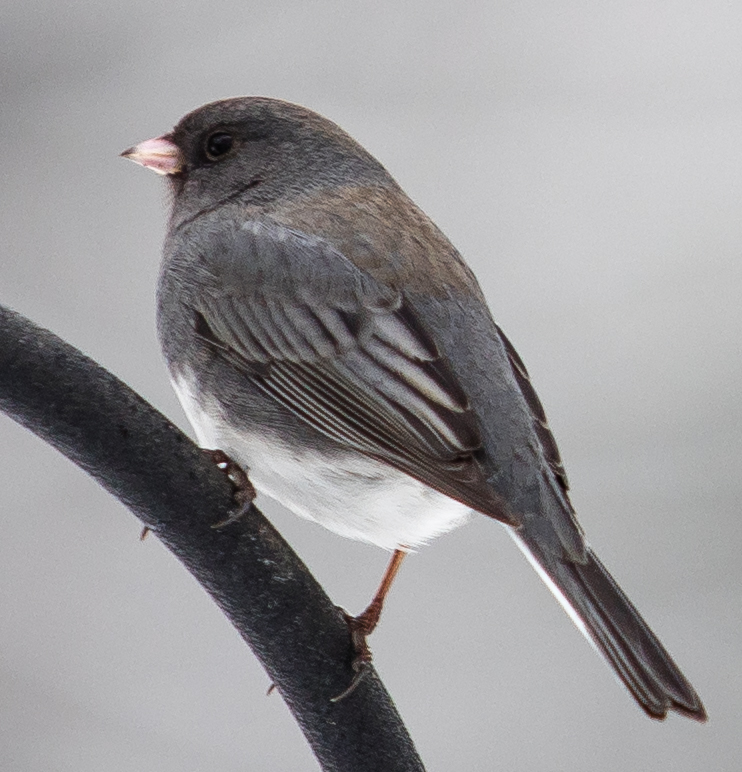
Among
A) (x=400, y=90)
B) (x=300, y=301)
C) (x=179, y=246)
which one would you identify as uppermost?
(x=400, y=90)

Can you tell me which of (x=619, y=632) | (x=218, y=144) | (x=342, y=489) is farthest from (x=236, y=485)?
(x=218, y=144)

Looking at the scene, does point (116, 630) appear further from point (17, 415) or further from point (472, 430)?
point (17, 415)

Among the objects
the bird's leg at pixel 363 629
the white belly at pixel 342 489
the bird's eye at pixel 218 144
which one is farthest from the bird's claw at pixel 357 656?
the bird's eye at pixel 218 144

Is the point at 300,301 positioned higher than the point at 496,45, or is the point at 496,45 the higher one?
the point at 496,45

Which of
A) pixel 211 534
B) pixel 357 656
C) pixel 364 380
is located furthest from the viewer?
pixel 364 380

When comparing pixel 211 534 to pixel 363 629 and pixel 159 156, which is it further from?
pixel 159 156

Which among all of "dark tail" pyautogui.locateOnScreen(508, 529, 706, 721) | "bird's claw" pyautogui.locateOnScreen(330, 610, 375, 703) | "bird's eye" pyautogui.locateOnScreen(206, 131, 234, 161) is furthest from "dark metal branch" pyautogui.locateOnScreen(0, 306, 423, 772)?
"bird's eye" pyautogui.locateOnScreen(206, 131, 234, 161)

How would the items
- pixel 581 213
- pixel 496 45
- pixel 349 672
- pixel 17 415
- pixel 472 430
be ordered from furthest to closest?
1. pixel 496 45
2. pixel 581 213
3. pixel 472 430
4. pixel 349 672
5. pixel 17 415

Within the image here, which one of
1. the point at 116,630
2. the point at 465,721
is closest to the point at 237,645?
the point at 116,630
